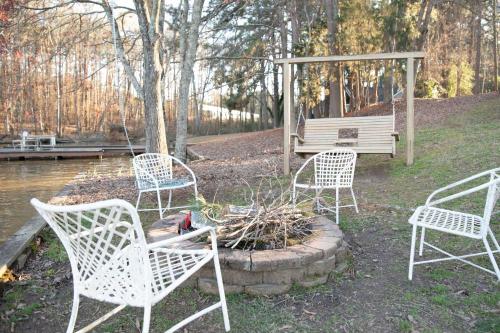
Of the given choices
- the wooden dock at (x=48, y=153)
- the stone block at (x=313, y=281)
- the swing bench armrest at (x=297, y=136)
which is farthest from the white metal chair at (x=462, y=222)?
the wooden dock at (x=48, y=153)

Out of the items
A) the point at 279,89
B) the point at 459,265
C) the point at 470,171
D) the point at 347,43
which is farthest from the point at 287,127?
the point at 279,89

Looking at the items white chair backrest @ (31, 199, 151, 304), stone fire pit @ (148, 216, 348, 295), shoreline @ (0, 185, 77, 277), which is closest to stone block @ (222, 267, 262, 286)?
stone fire pit @ (148, 216, 348, 295)

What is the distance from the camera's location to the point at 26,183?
869 centimetres

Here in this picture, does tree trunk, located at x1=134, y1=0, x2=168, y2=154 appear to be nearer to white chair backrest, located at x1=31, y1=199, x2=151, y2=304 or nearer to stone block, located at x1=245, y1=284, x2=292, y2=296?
stone block, located at x1=245, y1=284, x2=292, y2=296

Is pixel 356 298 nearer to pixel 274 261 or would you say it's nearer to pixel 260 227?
pixel 274 261

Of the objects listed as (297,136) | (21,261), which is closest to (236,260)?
(21,261)

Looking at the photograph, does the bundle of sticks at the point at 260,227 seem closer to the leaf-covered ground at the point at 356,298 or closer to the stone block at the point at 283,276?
the stone block at the point at 283,276

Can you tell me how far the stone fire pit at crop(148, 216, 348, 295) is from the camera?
2.66 m

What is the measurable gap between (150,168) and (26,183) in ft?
16.3

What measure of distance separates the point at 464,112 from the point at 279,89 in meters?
11.4

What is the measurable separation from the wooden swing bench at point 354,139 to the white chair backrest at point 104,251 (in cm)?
456

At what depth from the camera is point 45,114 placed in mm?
19281

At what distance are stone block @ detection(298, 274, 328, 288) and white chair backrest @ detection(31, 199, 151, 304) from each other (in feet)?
3.85

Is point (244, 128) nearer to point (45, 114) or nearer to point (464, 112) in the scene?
point (45, 114)
